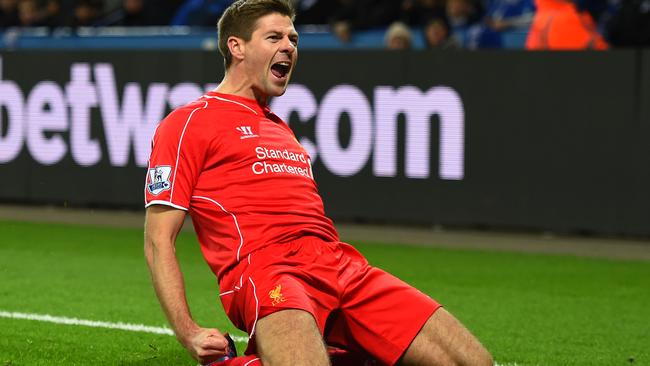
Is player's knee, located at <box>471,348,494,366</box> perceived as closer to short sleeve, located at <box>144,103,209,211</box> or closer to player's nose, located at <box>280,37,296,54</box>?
short sleeve, located at <box>144,103,209,211</box>

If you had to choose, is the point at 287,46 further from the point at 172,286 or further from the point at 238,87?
the point at 172,286

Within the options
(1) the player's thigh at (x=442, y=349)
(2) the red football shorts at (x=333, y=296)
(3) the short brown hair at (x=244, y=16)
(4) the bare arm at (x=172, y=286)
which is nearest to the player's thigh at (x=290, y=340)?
(2) the red football shorts at (x=333, y=296)

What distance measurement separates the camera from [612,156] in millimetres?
11828

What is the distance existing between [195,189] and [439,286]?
15.0 ft

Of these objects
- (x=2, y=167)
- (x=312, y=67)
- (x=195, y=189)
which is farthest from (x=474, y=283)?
(x=2, y=167)

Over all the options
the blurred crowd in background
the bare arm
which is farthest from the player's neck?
the blurred crowd in background

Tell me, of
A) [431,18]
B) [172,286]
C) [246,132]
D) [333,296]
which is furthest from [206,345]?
[431,18]

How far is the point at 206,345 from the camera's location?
186 inches

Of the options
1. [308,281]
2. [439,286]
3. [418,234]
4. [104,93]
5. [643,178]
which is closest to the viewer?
[308,281]

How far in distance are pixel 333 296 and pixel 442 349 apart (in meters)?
0.48

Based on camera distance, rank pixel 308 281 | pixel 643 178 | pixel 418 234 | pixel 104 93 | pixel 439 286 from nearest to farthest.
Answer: pixel 308 281
pixel 439 286
pixel 643 178
pixel 418 234
pixel 104 93

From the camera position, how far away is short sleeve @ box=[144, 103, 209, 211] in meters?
4.98

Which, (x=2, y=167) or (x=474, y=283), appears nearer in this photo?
(x=474, y=283)

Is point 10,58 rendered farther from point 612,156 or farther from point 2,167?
point 612,156
